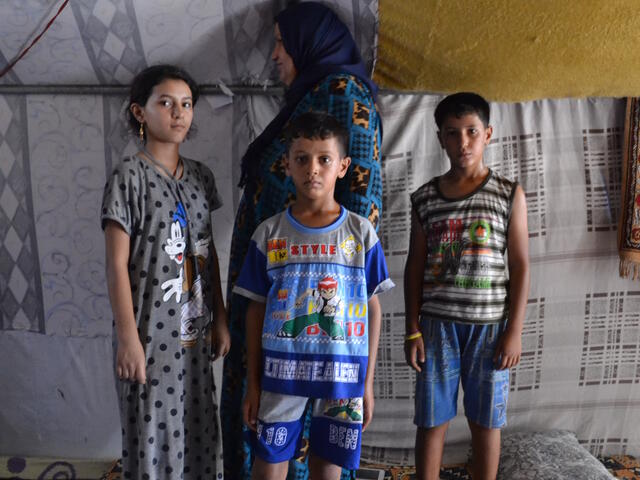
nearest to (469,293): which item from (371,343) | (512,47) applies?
(371,343)

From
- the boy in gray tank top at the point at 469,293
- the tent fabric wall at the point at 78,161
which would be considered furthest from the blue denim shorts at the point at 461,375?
the tent fabric wall at the point at 78,161

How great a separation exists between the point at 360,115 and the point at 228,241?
863 millimetres

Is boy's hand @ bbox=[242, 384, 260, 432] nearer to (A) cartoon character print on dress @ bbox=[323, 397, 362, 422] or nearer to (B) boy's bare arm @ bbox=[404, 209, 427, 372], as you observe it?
(A) cartoon character print on dress @ bbox=[323, 397, 362, 422]

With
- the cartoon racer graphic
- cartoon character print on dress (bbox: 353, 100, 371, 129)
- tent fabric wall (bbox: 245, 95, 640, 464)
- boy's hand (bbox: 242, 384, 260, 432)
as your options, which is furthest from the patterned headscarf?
boy's hand (bbox: 242, 384, 260, 432)

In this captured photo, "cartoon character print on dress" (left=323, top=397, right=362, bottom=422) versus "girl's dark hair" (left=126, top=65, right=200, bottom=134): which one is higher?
"girl's dark hair" (left=126, top=65, right=200, bottom=134)

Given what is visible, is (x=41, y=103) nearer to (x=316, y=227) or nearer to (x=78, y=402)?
(x=78, y=402)

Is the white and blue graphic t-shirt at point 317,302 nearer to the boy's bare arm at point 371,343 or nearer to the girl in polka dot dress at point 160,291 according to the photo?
the boy's bare arm at point 371,343

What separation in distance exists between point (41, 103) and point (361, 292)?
149cm

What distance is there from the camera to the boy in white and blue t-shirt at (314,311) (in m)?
1.43

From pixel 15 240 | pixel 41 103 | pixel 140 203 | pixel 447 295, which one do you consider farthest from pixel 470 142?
pixel 15 240

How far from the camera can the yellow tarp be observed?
6.59 ft

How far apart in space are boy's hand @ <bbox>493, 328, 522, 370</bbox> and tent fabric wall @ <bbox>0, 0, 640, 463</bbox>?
61 centimetres

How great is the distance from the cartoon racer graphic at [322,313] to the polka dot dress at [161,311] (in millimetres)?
349

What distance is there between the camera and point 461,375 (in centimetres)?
183
